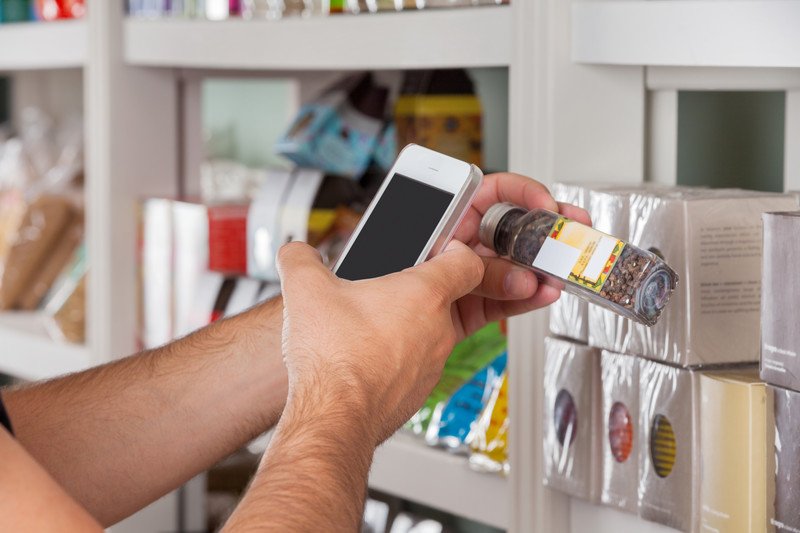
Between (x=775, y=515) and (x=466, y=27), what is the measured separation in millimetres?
644

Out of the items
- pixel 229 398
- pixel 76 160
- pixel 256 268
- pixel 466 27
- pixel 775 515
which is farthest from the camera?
pixel 76 160

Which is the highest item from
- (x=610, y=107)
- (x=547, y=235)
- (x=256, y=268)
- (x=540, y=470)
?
(x=610, y=107)

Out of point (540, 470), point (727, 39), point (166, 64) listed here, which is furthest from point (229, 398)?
point (166, 64)

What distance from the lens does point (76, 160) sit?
2.37 meters

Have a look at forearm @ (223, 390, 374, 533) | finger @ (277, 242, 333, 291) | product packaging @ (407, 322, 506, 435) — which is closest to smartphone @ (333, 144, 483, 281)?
finger @ (277, 242, 333, 291)

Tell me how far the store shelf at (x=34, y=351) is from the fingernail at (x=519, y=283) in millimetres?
1113

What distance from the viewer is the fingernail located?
1092 mm

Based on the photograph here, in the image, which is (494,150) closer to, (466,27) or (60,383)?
(466,27)

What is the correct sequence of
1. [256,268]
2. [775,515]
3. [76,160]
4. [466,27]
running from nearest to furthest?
[775,515], [466,27], [256,268], [76,160]

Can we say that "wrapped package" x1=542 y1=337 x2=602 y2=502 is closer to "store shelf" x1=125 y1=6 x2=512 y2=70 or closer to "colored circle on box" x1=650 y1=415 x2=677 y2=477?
"colored circle on box" x1=650 y1=415 x2=677 y2=477

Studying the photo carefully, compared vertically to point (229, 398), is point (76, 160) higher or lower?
higher

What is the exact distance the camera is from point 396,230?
110 cm

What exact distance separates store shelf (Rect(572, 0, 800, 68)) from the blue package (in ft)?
1.33

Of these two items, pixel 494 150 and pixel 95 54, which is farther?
pixel 95 54
